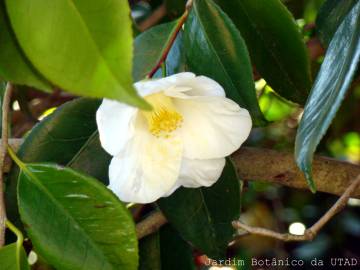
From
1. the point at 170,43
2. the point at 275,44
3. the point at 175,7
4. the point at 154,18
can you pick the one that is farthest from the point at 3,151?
the point at 154,18

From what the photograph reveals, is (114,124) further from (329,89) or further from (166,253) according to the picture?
(166,253)

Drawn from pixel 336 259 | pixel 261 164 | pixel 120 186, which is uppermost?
pixel 120 186

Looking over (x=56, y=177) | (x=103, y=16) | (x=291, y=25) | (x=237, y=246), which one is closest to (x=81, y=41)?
(x=103, y=16)

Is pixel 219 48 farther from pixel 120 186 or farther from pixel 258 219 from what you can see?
pixel 258 219

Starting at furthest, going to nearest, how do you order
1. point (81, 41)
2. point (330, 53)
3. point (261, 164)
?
point (261, 164)
point (330, 53)
point (81, 41)

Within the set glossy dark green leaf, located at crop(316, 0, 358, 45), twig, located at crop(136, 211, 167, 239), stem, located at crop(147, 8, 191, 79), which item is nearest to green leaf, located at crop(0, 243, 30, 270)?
stem, located at crop(147, 8, 191, 79)

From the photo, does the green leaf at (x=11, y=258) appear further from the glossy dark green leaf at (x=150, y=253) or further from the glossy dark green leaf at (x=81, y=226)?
the glossy dark green leaf at (x=150, y=253)

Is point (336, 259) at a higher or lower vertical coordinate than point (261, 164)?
lower

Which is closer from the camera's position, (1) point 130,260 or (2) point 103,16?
(2) point 103,16
